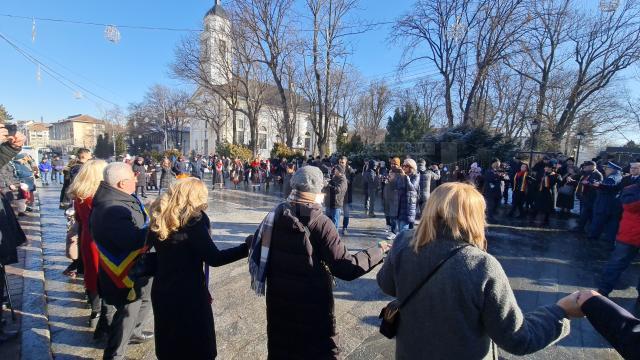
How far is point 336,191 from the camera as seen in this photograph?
703 cm

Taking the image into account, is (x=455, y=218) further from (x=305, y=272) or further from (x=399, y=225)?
(x=399, y=225)

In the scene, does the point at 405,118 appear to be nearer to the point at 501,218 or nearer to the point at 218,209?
the point at 501,218

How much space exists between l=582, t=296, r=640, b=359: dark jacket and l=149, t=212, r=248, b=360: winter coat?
2.12 meters

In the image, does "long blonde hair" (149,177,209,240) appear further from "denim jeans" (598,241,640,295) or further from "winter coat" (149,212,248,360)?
"denim jeans" (598,241,640,295)

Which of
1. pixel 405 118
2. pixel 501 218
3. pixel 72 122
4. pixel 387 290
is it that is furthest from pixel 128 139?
pixel 387 290

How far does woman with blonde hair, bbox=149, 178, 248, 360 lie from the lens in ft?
7.41

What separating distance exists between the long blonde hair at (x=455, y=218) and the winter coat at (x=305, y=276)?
0.65m

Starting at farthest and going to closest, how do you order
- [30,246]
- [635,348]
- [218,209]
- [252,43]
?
[252,43] < [218,209] < [30,246] < [635,348]

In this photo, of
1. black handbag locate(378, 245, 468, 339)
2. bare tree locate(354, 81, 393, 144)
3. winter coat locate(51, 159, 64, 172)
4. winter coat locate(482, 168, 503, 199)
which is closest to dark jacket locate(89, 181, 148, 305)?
black handbag locate(378, 245, 468, 339)

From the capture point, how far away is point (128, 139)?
5803 centimetres

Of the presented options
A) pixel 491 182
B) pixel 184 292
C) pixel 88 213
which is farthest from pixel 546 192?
A: pixel 88 213

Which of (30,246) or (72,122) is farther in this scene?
(72,122)

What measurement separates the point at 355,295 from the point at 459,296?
10.4 feet

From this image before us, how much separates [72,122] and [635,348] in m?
105
